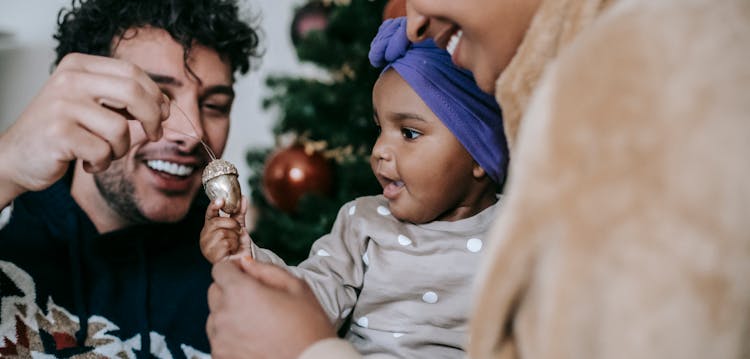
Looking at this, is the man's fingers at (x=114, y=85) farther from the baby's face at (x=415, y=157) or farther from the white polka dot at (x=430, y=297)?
the white polka dot at (x=430, y=297)

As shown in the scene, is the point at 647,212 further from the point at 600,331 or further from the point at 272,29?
the point at 272,29

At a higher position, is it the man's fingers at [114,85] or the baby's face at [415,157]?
the man's fingers at [114,85]

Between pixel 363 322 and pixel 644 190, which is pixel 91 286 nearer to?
pixel 363 322

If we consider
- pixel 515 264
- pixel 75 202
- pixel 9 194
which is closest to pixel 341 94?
pixel 75 202

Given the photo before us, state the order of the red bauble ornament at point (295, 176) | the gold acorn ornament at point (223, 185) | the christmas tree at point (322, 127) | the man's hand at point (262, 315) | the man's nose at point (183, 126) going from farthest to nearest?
the red bauble ornament at point (295, 176) → the christmas tree at point (322, 127) → the man's nose at point (183, 126) → the gold acorn ornament at point (223, 185) → the man's hand at point (262, 315)

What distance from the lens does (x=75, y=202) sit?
1352mm

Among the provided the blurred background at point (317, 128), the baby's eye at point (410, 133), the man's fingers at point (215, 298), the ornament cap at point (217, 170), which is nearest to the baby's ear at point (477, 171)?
the baby's eye at point (410, 133)

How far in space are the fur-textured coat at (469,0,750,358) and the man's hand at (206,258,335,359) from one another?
0.31 metres

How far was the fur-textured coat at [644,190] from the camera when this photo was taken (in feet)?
1.40

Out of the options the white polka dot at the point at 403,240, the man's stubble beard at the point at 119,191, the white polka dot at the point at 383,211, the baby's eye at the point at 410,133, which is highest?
the baby's eye at the point at 410,133

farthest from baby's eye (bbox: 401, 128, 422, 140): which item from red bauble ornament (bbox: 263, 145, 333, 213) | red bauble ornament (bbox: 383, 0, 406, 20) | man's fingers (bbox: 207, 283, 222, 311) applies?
red bauble ornament (bbox: 263, 145, 333, 213)

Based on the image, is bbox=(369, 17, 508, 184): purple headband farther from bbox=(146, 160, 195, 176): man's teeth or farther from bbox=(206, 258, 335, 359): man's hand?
bbox=(146, 160, 195, 176): man's teeth

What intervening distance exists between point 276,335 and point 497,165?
22.9 inches

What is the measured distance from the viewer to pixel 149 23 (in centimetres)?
150
